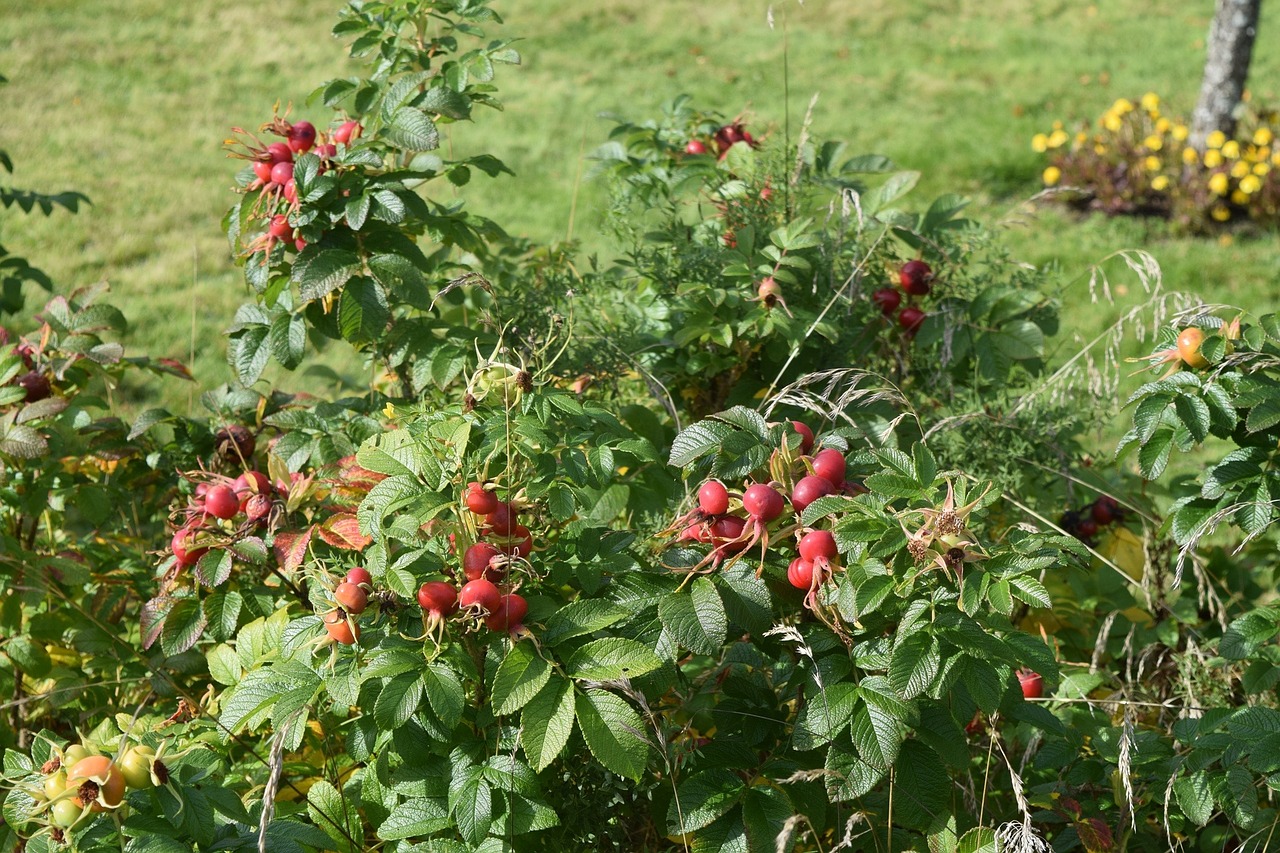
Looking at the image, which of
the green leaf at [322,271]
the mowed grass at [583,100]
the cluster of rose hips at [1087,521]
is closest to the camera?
the green leaf at [322,271]

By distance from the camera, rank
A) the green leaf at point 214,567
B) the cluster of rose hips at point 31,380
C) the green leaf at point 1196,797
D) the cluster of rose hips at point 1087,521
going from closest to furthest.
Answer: the green leaf at point 1196,797
the green leaf at point 214,567
the cluster of rose hips at point 31,380
the cluster of rose hips at point 1087,521

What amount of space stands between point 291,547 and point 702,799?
23.8 inches

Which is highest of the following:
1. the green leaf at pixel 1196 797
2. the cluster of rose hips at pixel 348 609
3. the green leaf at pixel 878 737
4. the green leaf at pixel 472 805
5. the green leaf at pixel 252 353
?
the green leaf at pixel 252 353

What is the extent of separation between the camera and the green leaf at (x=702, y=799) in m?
1.22

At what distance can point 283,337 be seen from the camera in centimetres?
177

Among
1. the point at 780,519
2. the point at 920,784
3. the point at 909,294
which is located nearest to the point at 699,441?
the point at 780,519

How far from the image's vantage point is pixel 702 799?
49.3 inches

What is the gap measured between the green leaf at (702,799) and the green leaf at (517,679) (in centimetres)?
20

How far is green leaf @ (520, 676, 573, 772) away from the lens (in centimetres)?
114

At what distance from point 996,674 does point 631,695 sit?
0.37 meters

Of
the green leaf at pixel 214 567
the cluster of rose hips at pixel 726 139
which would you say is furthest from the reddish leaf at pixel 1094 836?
the cluster of rose hips at pixel 726 139

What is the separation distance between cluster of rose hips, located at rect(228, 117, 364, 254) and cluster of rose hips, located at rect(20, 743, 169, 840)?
0.79 metres

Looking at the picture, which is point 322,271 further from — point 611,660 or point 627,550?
point 611,660

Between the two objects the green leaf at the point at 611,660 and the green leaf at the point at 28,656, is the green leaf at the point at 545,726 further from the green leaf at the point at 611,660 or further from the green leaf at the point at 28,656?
the green leaf at the point at 28,656
